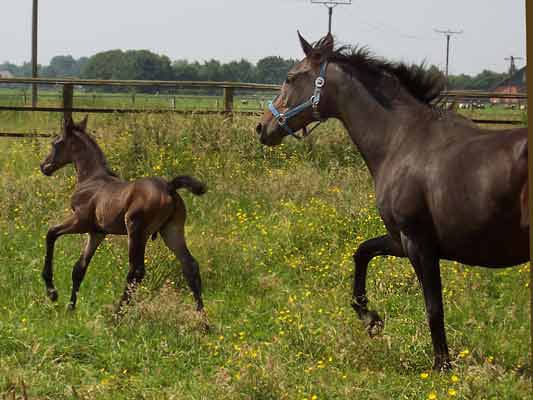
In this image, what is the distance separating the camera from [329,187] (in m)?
12.6

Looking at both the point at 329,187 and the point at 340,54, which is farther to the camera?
the point at 329,187

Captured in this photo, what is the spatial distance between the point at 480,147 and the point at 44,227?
665cm

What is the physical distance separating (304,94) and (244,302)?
220 cm

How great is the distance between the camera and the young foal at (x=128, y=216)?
7660mm

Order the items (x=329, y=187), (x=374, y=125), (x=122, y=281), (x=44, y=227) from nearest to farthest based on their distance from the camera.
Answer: (x=374, y=125) → (x=122, y=281) → (x=44, y=227) → (x=329, y=187)

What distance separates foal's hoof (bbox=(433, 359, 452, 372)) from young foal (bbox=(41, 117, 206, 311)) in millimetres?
2355

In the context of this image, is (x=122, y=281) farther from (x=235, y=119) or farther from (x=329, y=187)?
(x=235, y=119)

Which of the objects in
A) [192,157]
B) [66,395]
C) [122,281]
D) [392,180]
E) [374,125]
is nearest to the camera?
[66,395]

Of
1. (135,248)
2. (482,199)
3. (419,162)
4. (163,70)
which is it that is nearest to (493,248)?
(482,199)

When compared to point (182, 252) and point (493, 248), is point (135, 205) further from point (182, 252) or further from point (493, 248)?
point (493, 248)

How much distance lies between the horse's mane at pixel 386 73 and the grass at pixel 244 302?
5.86 ft

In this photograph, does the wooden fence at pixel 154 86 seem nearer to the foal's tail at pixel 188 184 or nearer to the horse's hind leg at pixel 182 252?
the horse's hind leg at pixel 182 252

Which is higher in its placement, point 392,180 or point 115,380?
point 392,180

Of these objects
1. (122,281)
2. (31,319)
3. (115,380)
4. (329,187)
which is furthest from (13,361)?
(329,187)
